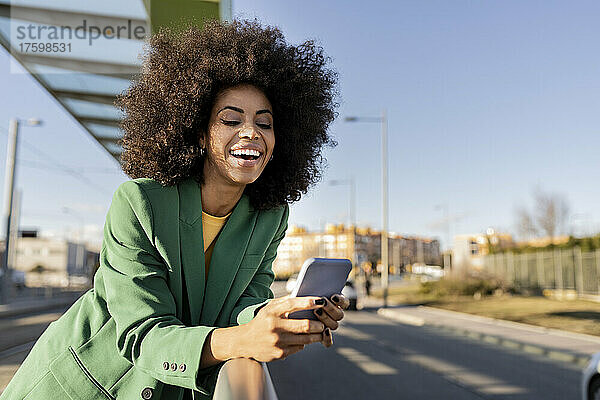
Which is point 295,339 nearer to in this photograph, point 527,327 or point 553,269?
point 527,327

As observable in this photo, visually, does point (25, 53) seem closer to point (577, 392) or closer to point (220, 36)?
point (220, 36)

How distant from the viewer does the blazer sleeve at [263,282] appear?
1433 millimetres

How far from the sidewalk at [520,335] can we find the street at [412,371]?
47 centimetres

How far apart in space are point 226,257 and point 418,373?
764cm

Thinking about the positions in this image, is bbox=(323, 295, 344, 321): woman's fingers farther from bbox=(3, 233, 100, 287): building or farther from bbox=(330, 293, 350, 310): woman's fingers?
bbox=(3, 233, 100, 287): building

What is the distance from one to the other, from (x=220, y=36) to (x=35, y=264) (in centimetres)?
6581

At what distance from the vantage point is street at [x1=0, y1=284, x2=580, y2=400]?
22.9 feet

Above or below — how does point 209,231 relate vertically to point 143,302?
above

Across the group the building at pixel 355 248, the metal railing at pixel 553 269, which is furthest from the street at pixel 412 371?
the building at pixel 355 248

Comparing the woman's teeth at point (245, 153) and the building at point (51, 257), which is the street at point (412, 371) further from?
the building at point (51, 257)

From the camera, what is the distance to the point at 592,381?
5.49 m

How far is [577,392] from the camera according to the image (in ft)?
24.5

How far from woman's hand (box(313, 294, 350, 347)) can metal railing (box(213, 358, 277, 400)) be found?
0.16 meters

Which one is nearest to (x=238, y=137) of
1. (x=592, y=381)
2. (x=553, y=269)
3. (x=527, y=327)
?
(x=592, y=381)
